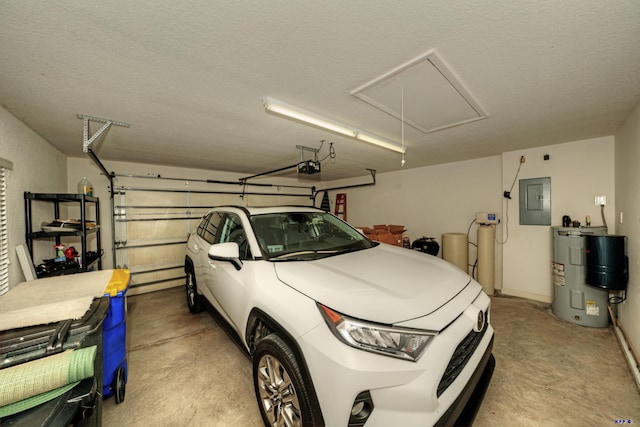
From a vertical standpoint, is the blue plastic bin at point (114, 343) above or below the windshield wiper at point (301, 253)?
below

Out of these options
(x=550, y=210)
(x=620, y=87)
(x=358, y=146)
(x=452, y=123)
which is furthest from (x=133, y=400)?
(x=550, y=210)

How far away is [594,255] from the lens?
2.82m

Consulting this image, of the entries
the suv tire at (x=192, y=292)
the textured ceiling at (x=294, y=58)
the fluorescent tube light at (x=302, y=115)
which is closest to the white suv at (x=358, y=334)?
the fluorescent tube light at (x=302, y=115)

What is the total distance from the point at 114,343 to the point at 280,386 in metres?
1.44

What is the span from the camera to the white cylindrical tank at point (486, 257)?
4250mm

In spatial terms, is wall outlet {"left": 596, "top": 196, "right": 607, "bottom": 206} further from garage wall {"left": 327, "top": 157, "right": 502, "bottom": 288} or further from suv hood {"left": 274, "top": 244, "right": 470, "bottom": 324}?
suv hood {"left": 274, "top": 244, "right": 470, "bottom": 324}

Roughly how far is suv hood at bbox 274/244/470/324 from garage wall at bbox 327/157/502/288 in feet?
10.6

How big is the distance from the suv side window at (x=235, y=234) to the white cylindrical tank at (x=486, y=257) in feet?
14.3

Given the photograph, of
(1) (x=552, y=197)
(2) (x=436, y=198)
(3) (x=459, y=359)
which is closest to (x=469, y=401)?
(3) (x=459, y=359)

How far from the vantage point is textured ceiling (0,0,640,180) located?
47.0 inches

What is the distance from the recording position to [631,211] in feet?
8.31

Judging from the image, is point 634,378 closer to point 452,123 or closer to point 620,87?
point 620,87

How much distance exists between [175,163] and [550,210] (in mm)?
7025

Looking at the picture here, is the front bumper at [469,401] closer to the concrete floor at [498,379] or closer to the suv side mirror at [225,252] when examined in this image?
the concrete floor at [498,379]
